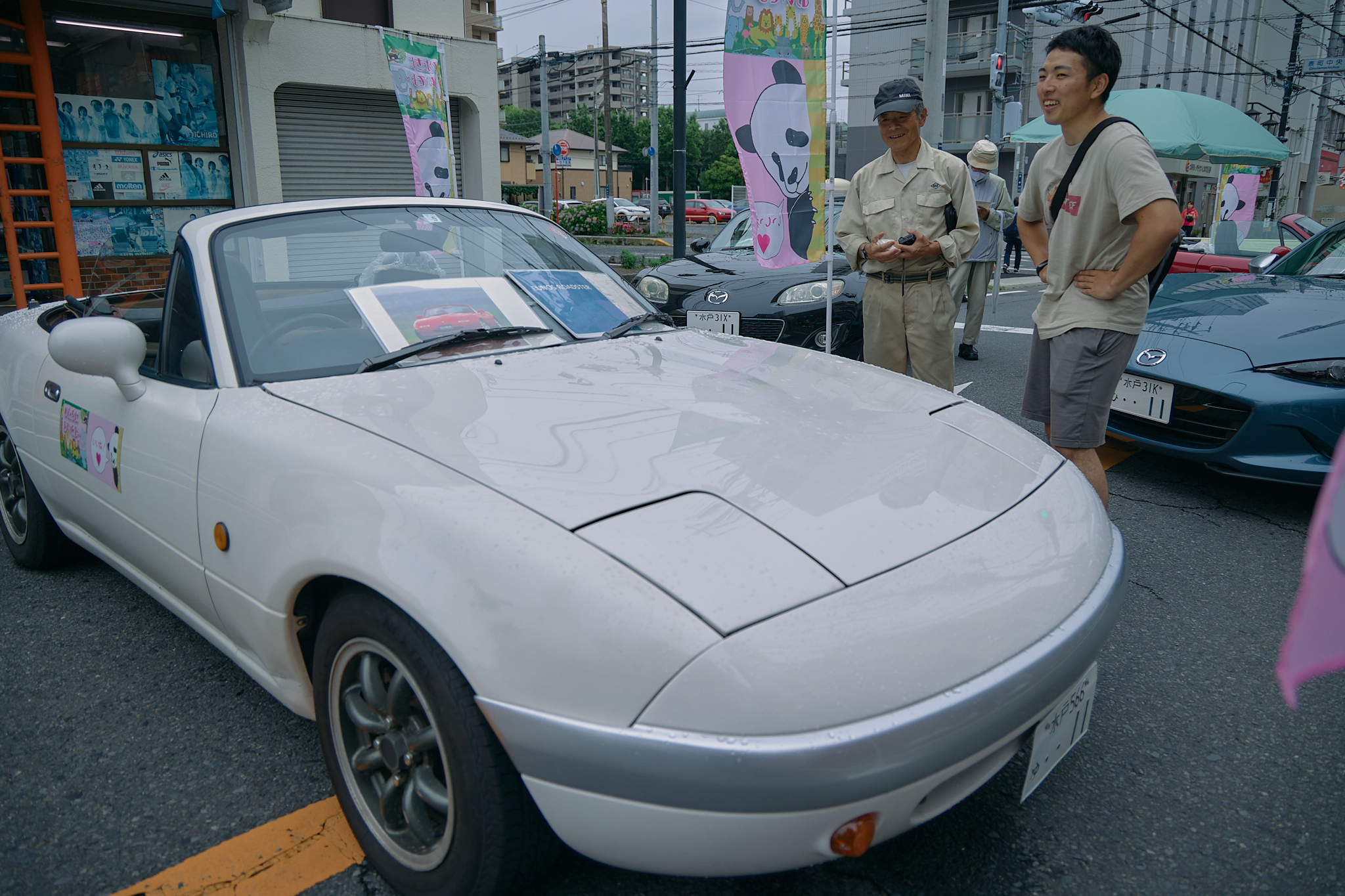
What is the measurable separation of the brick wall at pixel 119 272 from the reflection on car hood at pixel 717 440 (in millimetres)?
9073

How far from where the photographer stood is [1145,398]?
12.8 feet

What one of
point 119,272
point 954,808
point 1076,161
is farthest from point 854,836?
point 119,272

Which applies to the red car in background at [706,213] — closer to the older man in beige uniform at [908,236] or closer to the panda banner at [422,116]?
the panda banner at [422,116]

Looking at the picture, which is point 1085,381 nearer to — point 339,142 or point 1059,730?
point 1059,730

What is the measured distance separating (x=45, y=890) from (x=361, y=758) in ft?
2.06

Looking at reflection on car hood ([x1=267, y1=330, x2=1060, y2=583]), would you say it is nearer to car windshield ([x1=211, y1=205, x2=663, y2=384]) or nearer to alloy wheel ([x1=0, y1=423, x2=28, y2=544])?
car windshield ([x1=211, y1=205, x2=663, y2=384])

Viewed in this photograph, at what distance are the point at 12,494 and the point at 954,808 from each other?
323 cm

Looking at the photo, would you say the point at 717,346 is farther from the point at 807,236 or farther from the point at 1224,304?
the point at 1224,304

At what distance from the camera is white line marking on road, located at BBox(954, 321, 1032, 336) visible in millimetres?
8797

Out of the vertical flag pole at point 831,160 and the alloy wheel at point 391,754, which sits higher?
the vertical flag pole at point 831,160

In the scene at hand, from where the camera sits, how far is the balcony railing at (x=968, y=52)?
36.5 metres

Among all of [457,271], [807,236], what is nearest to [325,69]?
[807,236]

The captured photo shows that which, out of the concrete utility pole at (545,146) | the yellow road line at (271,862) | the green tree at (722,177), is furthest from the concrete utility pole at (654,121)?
the green tree at (722,177)

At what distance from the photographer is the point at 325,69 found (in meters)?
10.9
